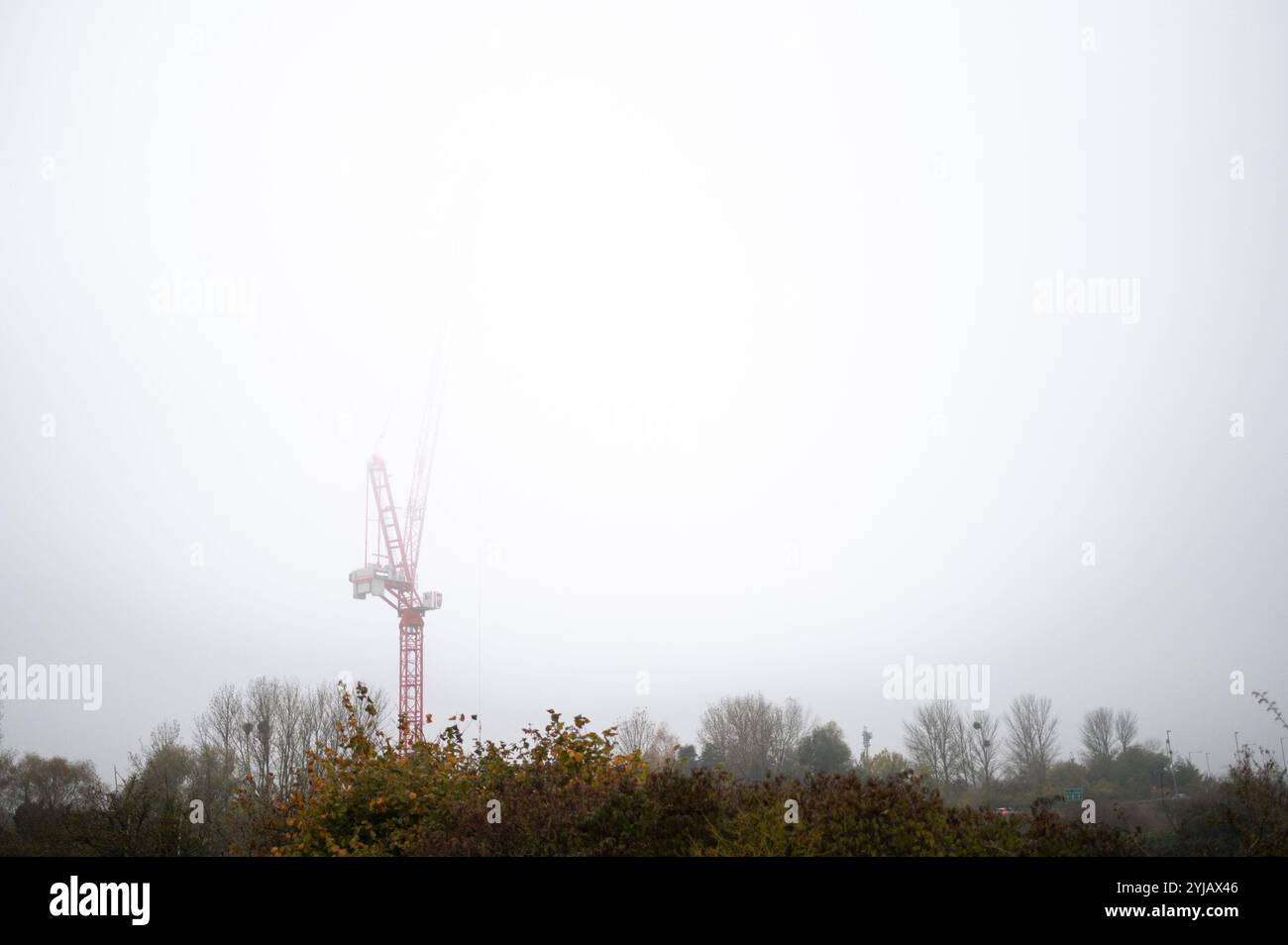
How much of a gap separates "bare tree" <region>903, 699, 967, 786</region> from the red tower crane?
48123 millimetres

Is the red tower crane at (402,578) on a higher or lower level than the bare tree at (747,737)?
higher

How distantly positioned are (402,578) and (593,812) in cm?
6730

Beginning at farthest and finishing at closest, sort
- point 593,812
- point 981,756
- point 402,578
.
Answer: point 402,578 < point 981,756 < point 593,812

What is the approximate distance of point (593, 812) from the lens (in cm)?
987

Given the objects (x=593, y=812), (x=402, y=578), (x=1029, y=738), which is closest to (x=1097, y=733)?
(x=1029, y=738)

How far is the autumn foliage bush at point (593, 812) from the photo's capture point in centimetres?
835

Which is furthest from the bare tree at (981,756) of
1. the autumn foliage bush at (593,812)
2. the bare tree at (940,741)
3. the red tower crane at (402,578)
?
the red tower crane at (402,578)

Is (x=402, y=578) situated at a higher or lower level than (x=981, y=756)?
higher

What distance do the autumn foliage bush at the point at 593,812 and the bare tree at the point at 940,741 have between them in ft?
30.3

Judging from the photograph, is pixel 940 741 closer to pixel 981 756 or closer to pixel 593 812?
pixel 981 756

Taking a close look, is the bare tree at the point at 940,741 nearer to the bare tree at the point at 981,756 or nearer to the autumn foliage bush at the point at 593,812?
the bare tree at the point at 981,756

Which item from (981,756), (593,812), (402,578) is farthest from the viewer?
(402,578)
